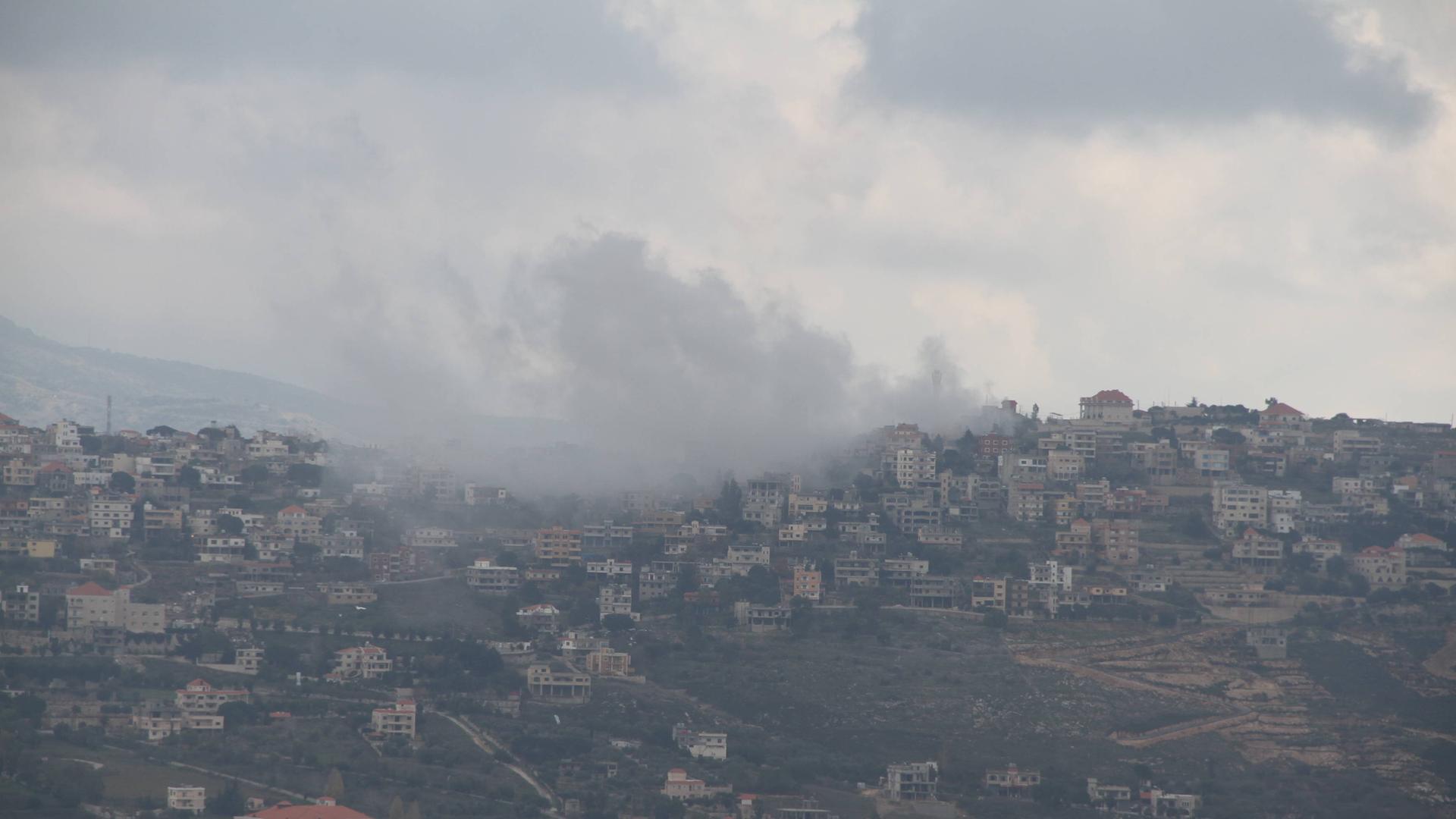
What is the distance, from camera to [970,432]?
81.5m

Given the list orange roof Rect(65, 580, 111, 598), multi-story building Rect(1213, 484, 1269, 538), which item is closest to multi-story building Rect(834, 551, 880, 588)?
multi-story building Rect(1213, 484, 1269, 538)

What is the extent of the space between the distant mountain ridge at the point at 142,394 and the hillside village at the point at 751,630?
3720 cm

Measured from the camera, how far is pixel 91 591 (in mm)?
59188

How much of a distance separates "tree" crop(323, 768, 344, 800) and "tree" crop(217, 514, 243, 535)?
64.1 ft

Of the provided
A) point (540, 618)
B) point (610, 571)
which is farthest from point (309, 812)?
point (610, 571)

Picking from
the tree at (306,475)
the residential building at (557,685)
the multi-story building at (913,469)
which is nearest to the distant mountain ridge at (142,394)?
the tree at (306,475)

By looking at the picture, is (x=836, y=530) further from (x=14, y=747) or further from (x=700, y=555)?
(x=14, y=747)

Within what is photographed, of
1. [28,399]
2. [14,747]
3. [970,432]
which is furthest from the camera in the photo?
[28,399]

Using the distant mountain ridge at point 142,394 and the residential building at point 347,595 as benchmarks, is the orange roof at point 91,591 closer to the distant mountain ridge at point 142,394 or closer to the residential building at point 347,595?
the residential building at point 347,595

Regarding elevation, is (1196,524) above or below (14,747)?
above

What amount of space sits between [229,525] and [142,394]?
7518cm

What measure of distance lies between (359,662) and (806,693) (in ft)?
31.7

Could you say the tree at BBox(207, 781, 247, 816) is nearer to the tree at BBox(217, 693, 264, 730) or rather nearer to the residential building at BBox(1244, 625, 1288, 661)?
the tree at BBox(217, 693, 264, 730)

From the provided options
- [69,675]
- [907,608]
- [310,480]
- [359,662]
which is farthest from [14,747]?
[310,480]
